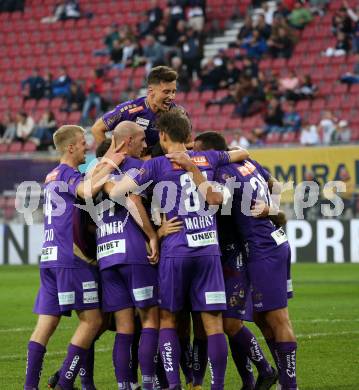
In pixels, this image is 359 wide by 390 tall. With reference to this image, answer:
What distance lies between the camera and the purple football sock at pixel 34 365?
7363 millimetres

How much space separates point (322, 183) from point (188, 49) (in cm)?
683

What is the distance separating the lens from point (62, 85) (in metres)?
26.3

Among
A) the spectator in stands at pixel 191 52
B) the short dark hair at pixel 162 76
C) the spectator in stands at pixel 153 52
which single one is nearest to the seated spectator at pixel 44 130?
the spectator in stands at pixel 153 52

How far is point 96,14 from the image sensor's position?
2878cm

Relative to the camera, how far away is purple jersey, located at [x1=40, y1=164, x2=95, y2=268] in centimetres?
747

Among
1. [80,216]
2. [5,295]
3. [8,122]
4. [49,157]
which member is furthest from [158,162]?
[8,122]

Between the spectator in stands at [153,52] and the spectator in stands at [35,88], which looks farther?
the spectator in stands at [35,88]

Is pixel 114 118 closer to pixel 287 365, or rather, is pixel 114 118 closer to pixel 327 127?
pixel 287 365

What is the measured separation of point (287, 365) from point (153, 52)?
18.9m

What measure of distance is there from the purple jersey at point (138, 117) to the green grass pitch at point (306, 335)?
2076 mm

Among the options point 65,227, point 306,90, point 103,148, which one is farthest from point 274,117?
point 65,227

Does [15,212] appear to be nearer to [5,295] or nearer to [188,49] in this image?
[5,295]

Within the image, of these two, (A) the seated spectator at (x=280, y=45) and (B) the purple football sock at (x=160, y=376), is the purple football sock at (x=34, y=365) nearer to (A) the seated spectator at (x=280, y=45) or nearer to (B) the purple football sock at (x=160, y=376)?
(B) the purple football sock at (x=160, y=376)

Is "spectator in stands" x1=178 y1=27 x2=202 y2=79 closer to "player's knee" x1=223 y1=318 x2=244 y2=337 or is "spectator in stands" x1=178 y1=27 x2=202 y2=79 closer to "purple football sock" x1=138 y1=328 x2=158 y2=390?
"player's knee" x1=223 y1=318 x2=244 y2=337
